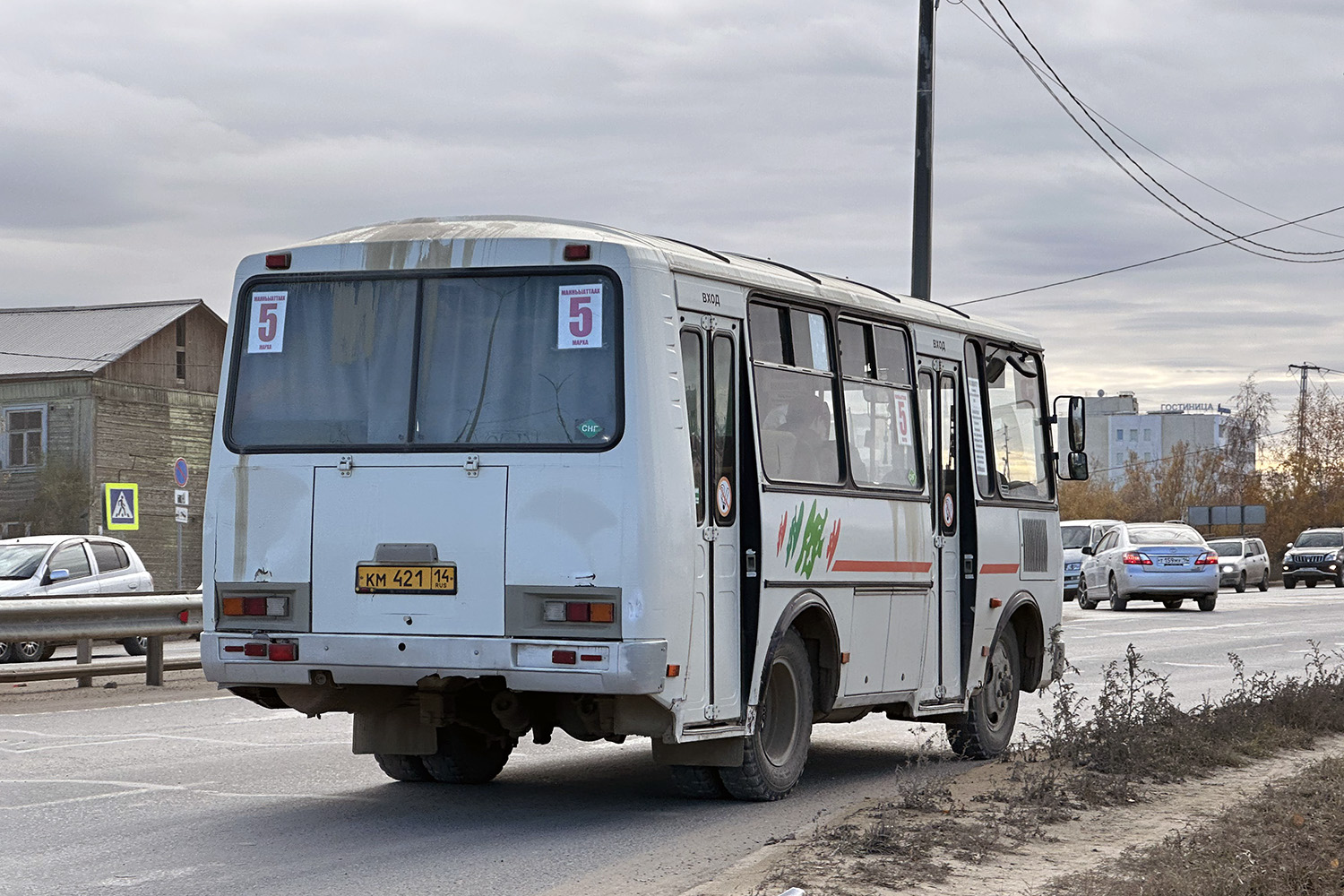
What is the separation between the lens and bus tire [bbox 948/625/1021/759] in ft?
40.8

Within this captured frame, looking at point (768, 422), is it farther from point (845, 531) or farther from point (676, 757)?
point (676, 757)

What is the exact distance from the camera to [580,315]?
8.94 m

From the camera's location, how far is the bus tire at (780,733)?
9.77 m

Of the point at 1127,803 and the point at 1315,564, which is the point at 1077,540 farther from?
the point at 1127,803

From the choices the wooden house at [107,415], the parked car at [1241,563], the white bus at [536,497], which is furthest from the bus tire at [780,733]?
the wooden house at [107,415]

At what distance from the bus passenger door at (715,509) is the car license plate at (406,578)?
1.20 meters

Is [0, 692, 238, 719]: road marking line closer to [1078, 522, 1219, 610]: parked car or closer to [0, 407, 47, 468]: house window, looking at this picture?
[1078, 522, 1219, 610]: parked car

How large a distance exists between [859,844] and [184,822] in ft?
11.4

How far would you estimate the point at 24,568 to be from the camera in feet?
79.8

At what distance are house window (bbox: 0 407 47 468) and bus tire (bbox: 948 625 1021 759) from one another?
46466 millimetres

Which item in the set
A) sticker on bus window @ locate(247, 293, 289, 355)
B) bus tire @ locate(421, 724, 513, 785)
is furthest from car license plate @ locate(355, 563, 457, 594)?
bus tire @ locate(421, 724, 513, 785)

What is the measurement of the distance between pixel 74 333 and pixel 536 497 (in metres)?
51.6

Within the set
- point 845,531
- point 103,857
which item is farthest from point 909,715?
point 103,857

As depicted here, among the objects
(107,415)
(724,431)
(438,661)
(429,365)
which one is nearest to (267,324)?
(429,365)
